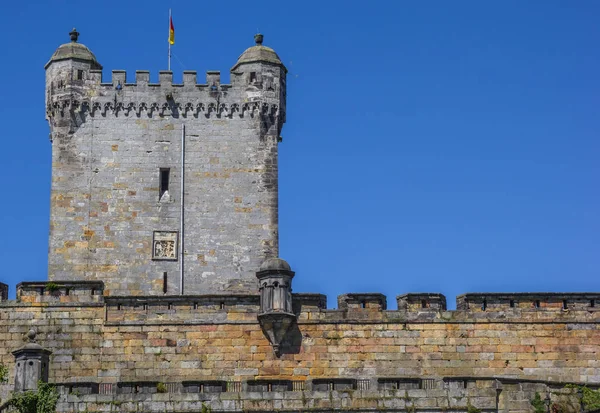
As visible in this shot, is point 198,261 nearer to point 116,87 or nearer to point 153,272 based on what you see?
point 153,272

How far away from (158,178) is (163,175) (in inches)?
13.2

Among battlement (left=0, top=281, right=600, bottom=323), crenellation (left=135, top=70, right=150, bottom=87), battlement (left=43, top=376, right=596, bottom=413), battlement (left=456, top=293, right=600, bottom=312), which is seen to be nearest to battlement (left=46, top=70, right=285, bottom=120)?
crenellation (left=135, top=70, right=150, bottom=87)

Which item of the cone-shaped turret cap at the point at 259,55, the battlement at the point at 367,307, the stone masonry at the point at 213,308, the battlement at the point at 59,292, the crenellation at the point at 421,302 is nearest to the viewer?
the stone masonry at the point at 213,308

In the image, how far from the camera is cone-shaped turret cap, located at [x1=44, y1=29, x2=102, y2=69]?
2670 inches

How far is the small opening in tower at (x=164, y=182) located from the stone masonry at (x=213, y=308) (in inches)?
3.2

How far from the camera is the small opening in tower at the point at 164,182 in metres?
66.2

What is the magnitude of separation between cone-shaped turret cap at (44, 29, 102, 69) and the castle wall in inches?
13.1

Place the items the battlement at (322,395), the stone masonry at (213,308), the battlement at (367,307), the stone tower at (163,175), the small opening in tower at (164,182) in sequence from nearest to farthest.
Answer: the battlement at (322,395)
the stone masonry at (213,308)
the battlement at (367,307)
the stone tower at (163,175)
the small opening in tower at (164,182)

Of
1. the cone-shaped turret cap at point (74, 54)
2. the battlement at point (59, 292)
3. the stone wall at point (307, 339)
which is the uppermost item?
the cone-shaped turret cap at point (74, 54)

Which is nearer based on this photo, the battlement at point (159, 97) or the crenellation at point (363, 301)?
the crenellation at point (363, 301)

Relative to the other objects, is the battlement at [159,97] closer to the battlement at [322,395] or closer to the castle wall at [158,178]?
the castle wall at [158,178]

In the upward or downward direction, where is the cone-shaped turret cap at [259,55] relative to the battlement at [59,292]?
upward

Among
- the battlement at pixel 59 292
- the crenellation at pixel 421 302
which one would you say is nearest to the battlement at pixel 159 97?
the battlement at pixel 59 292

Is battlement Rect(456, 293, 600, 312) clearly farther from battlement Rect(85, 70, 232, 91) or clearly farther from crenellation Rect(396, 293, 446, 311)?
battlement Rect(85, 70, 232, 91)
